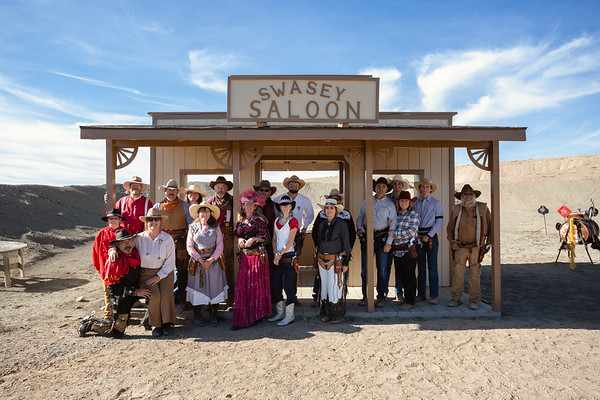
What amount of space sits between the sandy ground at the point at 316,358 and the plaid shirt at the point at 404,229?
1050mm

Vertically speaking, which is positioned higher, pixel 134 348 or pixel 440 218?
pixel 440 218

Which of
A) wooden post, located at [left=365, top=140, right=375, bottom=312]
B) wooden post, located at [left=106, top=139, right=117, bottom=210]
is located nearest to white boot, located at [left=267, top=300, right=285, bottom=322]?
wooden post, located at [left=365, top=140, right=375, bottom=312]

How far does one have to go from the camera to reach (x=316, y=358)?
391cm

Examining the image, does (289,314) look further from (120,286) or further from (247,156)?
(247,156)

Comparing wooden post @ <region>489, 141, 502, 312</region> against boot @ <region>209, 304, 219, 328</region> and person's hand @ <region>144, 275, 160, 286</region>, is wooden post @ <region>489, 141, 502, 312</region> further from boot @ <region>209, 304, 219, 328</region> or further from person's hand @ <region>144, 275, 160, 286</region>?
person's hand @ <region>144, 275, 160, 286</region>

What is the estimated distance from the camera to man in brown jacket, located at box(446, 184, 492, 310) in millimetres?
5371

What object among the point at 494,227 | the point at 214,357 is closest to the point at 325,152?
the point at 494,227

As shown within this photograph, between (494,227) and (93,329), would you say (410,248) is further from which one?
(93,329)

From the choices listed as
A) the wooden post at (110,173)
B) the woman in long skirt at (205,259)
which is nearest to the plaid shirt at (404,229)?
the woman in long skirt at (205,259)

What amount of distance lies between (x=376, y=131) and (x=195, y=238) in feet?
8.80

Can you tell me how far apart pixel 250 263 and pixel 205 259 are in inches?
21.5

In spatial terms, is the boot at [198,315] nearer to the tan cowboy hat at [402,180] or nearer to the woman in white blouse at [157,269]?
the woman in white blouse at [157,269]

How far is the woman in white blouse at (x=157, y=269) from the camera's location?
4.56 m

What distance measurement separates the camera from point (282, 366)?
372cm
